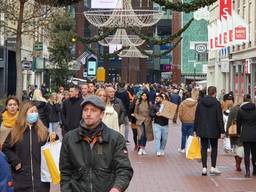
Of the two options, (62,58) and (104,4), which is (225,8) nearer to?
(104,4)

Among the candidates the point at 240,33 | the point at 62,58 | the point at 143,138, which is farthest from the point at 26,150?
the point at 62,58

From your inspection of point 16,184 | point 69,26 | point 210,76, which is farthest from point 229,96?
point 210,76

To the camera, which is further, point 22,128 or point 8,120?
point 8,120

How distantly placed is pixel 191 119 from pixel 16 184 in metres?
11.7

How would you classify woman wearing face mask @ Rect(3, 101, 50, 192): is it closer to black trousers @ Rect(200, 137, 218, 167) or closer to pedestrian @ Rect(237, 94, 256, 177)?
black trousers @ Rect(200, 137, 218, 167)

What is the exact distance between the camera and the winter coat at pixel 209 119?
14.5 m

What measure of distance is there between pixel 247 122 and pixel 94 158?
9.63m

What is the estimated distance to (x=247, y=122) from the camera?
14.8m

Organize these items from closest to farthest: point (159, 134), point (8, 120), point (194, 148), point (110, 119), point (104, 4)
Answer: point (8, 120), point (110, 119), point (194, 148), point (159, 134), point (104, 4)

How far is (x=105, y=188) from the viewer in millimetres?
5555

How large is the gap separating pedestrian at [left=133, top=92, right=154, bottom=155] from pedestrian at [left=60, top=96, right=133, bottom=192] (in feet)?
46.2

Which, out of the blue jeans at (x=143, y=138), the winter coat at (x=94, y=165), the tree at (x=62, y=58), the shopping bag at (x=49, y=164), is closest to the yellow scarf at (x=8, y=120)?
the shopping bag at (x=49, y=164)

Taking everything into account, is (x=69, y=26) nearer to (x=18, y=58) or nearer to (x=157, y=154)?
(x=18, y=58)

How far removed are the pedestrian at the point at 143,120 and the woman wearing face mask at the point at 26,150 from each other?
38.3 feet
